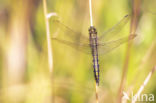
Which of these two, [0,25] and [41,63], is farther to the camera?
[0,25]

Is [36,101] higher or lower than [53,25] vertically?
lower

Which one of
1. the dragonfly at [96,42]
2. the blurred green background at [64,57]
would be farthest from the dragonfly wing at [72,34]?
the blurred green background at [64,57]

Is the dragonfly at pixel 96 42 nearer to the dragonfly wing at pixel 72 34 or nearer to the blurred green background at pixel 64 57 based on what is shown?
the dragonfly wing at pixel 72 34

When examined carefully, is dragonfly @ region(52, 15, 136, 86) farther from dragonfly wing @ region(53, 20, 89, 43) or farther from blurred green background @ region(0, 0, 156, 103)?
blurred green background @ region(0, 0, 156, 103)

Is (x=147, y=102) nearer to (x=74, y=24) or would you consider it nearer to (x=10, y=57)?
(x=74, y=24)

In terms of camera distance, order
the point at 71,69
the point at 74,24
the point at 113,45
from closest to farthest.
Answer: the point at 113,45 < the point at 71,69 < the point at 74,24

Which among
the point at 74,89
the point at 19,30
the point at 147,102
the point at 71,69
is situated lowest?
the point at 147,102

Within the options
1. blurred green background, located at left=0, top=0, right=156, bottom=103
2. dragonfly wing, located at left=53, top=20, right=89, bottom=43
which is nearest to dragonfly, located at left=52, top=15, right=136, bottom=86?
dragonfly wing, located at left=53, top=20, right=89, bottom=43

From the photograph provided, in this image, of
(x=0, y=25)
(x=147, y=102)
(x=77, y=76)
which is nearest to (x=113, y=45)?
(x=77, y=76)
